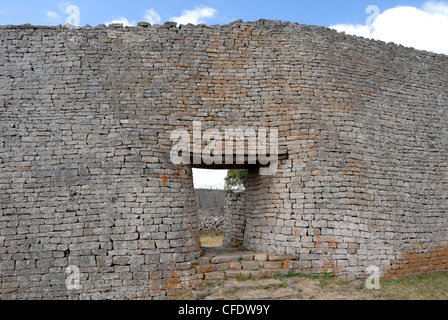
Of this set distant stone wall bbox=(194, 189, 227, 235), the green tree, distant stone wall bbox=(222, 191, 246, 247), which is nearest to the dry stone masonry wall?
distant stone wall bbox=(222, 191, 246, 247)

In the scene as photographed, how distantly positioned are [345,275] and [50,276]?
672 cm

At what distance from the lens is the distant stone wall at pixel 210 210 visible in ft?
63.4

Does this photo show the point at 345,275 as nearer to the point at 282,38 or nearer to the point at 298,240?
the point at 298,240

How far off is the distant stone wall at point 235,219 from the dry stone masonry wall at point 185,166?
1.48 m

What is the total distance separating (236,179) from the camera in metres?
15.9

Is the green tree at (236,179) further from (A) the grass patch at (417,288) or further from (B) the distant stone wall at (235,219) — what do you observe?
(A) the grass patch at (417,288)

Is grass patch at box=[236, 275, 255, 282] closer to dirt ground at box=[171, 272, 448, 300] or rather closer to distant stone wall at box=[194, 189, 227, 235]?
dirt ground at box=[171, 272, 448, 300]

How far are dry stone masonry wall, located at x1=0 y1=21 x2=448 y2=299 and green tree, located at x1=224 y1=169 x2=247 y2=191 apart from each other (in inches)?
219

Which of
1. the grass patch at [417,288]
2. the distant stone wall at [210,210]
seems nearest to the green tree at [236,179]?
the distant stone wall at [210,210]

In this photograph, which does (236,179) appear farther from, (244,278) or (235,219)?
(244,278)

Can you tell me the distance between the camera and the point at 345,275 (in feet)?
24.8

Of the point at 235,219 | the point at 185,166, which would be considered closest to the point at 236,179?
the point at 235,219

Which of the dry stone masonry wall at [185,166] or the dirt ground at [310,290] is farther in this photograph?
the dry stone masonry wall at [185,166]

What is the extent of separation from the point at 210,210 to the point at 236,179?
17.6ft
